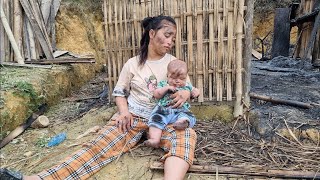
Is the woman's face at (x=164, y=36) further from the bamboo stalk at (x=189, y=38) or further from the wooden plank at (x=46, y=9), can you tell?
the wooden plank at (x=46, y=9)

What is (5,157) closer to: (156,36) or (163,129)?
(163,129)

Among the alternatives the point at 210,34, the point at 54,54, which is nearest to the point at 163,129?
the point at 210,34

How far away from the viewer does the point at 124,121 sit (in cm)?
279

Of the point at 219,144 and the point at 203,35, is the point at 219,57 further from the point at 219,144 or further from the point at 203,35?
the point at 219,144

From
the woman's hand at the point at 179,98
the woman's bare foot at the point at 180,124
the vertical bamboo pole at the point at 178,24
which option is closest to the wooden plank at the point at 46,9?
the vertical bamboo pole at the point at 178,24

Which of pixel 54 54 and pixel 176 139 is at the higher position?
pixel 54 54

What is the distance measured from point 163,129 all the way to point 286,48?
7186mm

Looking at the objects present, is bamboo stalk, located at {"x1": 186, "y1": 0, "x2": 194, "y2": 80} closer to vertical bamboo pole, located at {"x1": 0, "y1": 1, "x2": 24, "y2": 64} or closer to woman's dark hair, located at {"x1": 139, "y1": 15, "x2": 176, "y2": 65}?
woman's dark hair, located at {"x1": 139, "y1": 15, "x2": 176, "y2": 65}

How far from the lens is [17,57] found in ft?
16.0

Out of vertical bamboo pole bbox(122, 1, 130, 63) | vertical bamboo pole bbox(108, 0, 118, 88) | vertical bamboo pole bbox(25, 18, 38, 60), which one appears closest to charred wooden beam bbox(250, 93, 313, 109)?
vertical bamboo pole bbox(122, 1, 130, 63)

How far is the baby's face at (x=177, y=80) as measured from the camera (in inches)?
107

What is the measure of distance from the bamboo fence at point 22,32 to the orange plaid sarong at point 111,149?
3.05m

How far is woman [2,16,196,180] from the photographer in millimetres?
2383

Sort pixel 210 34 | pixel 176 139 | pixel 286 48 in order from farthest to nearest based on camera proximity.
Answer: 1. pixel 286 48
2. pixel 210 34
3. pixel 176 139
